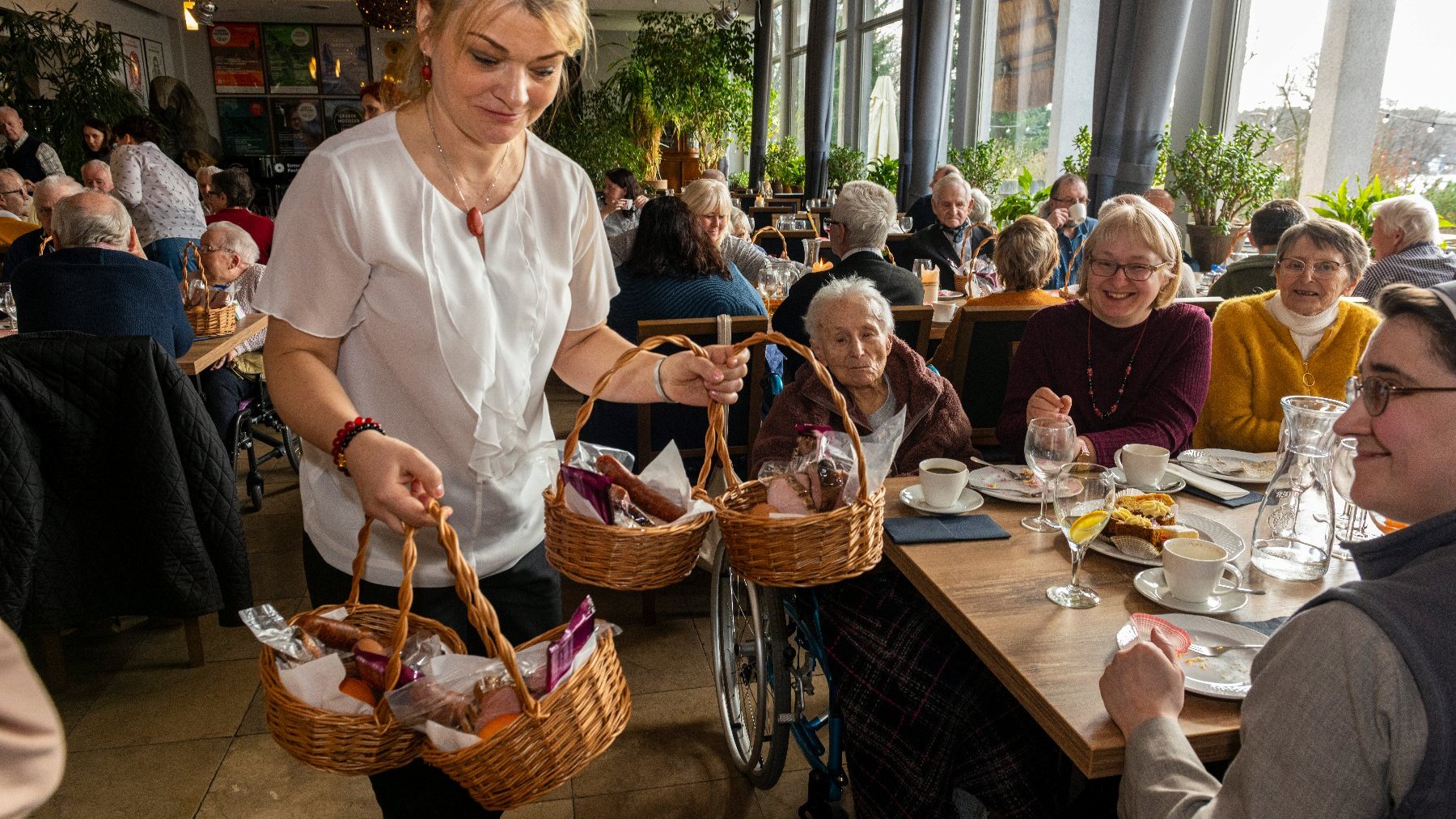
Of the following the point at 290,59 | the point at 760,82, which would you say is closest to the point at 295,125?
the point at 290,59

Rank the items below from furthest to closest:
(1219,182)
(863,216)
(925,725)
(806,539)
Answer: (1219,182) → (863,216) → (925,725) → (806,539)

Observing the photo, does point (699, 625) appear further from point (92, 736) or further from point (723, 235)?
point (723, 235)

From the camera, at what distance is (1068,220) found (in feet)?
→ 17.4

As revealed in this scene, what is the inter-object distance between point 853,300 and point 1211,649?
1215mm

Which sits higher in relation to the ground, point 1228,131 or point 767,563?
point 1228,131

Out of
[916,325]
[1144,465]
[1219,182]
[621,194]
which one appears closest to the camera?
[1144,465]

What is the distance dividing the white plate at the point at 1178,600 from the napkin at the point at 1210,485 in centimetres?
46

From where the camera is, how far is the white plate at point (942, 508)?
5.87 feet

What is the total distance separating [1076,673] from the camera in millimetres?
1257

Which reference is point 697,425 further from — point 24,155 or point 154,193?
point 24,155

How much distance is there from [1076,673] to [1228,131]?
569cm

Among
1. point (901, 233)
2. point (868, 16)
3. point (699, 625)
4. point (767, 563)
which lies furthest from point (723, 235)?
point (868, 16)

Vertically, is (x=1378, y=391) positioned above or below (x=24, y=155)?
below

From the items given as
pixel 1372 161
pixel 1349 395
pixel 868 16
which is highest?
pixel 868 16
